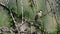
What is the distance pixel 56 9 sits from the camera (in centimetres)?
290

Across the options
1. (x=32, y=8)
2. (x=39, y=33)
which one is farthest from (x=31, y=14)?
(x=39, y=33)

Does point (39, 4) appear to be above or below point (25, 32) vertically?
above

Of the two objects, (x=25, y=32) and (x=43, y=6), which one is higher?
(x=43, y=6)

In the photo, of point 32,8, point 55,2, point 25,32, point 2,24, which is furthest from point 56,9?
point 2,24

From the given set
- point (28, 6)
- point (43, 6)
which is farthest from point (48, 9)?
point (28, 6)

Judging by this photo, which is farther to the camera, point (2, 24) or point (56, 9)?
point (56, 9)

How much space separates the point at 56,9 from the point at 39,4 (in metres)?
0.22

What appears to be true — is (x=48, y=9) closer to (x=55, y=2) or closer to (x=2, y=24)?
(x=55, y=2)

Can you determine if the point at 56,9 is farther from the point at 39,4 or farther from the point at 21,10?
the point at 21,10

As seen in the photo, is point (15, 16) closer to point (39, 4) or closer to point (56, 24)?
point (39, 4)

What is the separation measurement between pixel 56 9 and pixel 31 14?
32cm

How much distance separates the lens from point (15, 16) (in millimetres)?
2775

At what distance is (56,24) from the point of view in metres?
2.90

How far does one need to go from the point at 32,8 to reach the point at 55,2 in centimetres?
30
